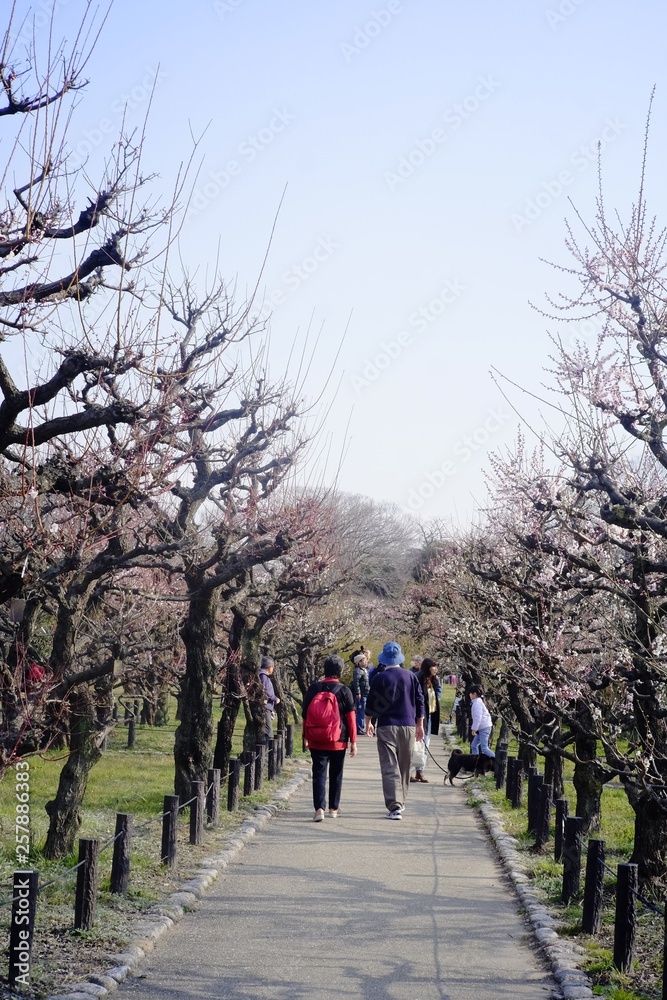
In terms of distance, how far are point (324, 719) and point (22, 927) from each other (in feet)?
22.5

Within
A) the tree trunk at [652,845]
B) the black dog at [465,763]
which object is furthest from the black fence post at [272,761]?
the tree trunk at [652,845]

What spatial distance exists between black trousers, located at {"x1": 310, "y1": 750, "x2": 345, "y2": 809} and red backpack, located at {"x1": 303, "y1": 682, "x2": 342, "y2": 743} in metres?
0.22

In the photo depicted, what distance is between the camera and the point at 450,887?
389 inches

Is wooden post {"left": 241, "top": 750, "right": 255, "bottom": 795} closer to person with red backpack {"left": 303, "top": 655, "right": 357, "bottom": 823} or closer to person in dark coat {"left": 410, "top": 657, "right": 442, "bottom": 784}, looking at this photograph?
person with red backpack {"left": 303, "top": 655, "right": 357, "bottom": 823}

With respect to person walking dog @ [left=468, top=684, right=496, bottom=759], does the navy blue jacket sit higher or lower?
higher

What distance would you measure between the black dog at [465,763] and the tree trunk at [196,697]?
6.46 m

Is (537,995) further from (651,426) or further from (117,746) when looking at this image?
(117,746)

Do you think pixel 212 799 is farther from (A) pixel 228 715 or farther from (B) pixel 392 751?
(A) pixel 228 715

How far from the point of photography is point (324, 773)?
1349 centimetres

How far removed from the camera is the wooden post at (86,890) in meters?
7.45

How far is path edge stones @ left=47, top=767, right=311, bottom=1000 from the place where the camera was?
625cm

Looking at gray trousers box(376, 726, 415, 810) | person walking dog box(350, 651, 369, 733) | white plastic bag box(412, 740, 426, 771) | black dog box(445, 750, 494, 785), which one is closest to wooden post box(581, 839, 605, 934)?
gray trousers box(376, 726, 415, 810)

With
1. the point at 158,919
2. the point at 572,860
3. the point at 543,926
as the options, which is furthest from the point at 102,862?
the point at 572,860

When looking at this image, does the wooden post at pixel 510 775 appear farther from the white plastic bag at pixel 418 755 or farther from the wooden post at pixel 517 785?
the white plastic bag at pixel 418 755
